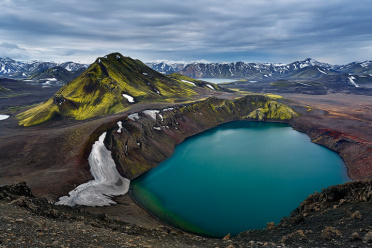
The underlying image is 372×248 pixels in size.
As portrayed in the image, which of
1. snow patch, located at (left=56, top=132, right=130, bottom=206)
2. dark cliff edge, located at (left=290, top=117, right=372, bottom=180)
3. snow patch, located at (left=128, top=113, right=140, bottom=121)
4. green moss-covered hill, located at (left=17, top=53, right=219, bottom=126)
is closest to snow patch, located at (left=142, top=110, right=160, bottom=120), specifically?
snow patch, located at (left=128, top=113, right=140, bottom=121)

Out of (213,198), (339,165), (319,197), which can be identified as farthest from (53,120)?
(339,165)

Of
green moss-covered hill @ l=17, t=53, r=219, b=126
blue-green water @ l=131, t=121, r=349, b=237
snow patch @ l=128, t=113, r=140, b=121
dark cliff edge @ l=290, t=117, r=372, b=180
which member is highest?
green moss-covered hill @ l=17, t=53, r=219, b=126

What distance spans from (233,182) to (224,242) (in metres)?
37.1

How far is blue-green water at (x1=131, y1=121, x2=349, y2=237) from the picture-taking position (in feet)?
145

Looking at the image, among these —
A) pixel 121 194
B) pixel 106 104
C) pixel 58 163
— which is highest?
pixel 106 104

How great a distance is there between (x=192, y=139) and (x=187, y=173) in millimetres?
39851

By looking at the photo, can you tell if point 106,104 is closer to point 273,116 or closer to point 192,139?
point 192,139

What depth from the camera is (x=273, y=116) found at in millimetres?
148375

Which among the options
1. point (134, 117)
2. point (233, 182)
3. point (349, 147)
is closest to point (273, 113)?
point (349, 147)

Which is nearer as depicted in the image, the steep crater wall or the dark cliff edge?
the dark cliff edge

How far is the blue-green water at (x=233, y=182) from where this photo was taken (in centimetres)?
4431

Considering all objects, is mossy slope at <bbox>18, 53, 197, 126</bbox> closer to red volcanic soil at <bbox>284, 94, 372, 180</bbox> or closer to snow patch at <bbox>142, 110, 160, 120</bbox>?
snow patch at <bbox>142, 110, 160, 120</bbox>

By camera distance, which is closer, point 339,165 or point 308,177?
point 308,177

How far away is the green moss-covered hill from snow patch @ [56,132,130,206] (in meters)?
58.8
